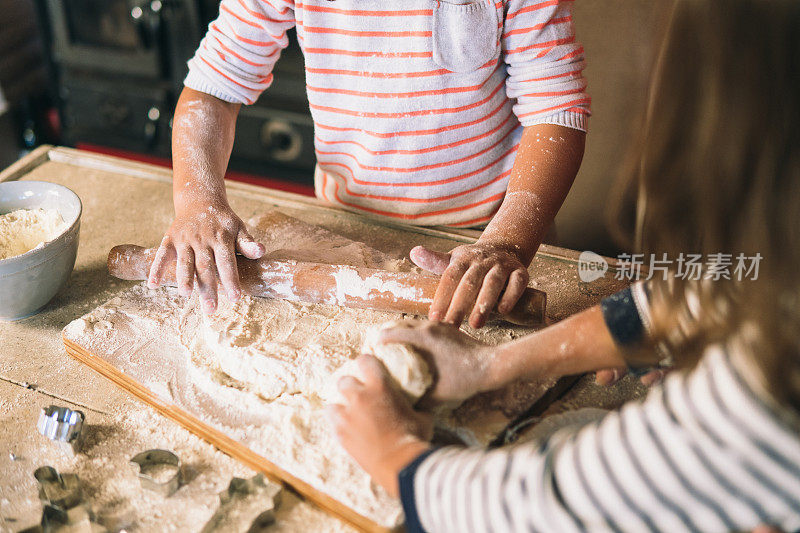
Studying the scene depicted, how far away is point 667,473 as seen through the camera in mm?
553

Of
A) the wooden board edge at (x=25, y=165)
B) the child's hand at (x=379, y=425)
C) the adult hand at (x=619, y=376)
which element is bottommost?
the adult hand at (x=619, y=376)

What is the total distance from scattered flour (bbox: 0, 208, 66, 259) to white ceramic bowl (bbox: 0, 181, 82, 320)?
0.02 m

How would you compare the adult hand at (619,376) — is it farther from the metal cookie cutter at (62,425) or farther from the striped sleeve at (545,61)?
the metal cookie cutter at (62,425)

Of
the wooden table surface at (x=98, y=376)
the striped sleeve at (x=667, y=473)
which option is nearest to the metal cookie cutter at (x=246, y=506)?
the wooden table surface at (x=98, y=376)

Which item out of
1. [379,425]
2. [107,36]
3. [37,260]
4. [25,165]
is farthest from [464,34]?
[107,36]

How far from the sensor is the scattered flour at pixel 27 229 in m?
1.13

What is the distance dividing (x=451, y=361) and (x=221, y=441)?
13.0 inches

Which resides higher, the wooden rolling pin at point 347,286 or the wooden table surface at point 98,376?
the wooden rolling pin at point 347,286

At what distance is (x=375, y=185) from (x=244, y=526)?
792 millimetres

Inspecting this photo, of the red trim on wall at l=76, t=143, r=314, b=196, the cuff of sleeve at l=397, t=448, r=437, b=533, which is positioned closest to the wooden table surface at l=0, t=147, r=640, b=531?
the cuff of sleeve at l=397, t=448, r=437, b=533

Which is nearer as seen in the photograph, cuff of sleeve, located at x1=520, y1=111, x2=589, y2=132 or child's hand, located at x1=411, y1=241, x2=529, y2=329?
child's hand, located at x1=411, y1=241, x2=529, y2=329

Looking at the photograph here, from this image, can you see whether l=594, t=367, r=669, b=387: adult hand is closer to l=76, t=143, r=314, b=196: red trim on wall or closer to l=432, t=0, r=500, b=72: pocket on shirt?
l=432, t=0, r=500, b=72: pocket on shirt

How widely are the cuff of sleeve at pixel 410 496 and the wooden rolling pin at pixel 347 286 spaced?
35 centimetres

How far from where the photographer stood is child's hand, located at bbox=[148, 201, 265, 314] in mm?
1045
